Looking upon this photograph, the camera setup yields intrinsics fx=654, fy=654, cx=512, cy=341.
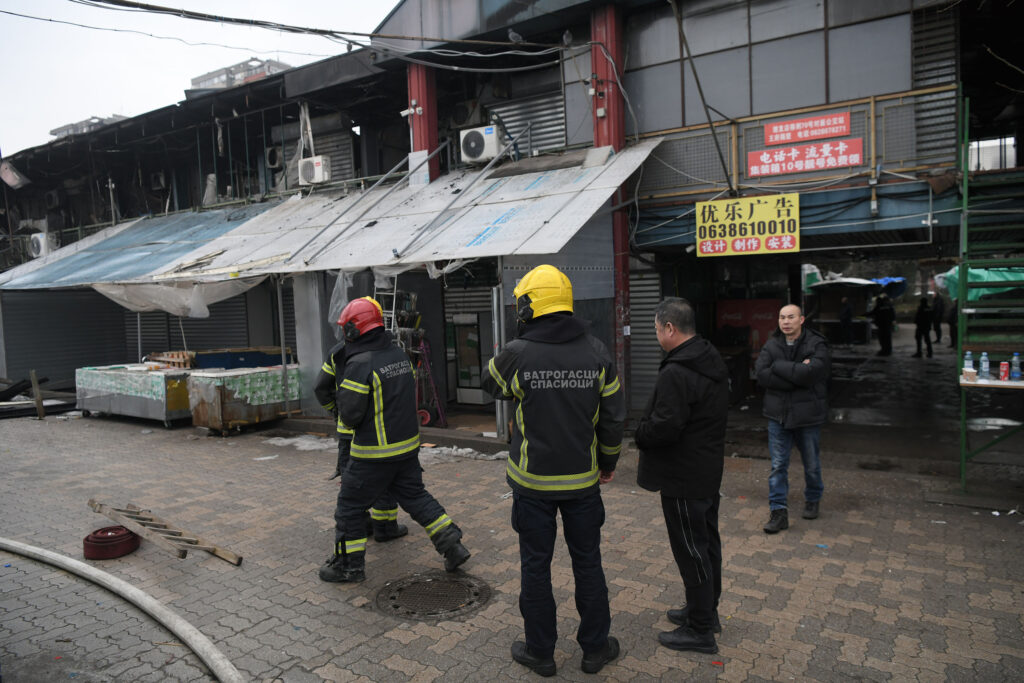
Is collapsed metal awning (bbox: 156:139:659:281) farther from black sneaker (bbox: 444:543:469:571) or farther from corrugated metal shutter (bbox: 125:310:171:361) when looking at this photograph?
corrugated metal shutter (bbox: 125:310:171:361)

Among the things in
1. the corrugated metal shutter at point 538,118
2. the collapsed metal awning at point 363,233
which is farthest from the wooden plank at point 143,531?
the corrugated metal shutter at point 538,118

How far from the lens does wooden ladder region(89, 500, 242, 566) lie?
5.16m

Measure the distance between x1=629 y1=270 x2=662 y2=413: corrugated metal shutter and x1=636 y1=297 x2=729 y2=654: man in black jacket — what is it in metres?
7.22

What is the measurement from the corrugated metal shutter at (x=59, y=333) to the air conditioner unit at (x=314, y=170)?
746cm

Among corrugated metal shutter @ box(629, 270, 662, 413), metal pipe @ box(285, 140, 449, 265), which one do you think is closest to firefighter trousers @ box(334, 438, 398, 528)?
metal pipe @ box(285, 140, 449, 265)

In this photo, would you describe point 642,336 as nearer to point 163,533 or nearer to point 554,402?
point 163,533

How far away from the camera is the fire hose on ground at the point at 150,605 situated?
11.9 feet

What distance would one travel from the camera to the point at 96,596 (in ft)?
15.5

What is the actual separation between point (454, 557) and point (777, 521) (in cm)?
274

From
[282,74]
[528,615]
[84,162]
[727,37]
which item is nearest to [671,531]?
[528,615]

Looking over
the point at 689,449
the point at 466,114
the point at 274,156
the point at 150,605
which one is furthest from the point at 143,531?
the point at 274,156

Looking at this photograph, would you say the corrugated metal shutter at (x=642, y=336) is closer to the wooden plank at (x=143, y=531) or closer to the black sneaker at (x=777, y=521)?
the black sneaker at (x=777, y=521)

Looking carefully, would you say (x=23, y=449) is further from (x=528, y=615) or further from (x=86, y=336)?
(x=528, y=615)

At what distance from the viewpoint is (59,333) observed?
16.0 meters
